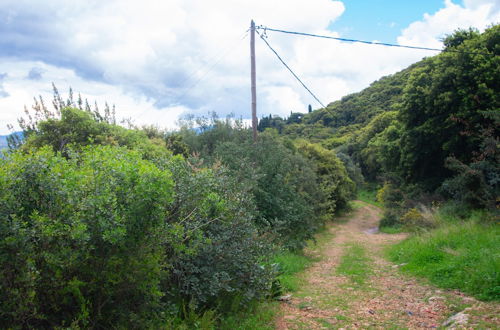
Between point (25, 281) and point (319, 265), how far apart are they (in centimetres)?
978

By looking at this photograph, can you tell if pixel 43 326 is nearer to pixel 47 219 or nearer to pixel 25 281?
pixel 25 281

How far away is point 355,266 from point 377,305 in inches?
162

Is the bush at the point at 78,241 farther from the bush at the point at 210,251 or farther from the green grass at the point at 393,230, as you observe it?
the green grass at the point at 393,230

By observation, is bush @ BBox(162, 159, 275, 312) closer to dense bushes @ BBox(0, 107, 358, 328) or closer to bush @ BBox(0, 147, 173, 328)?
dense bushes @ BBox(0, 107, 358, 328)

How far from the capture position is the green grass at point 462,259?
6309 millimetres

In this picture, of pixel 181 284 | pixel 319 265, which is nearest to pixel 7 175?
pixel 181 284

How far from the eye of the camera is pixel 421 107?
1781 centimetres

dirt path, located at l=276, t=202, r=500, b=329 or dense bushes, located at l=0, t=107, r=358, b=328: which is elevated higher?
dense bushes, located at l=0, t=107, r=358, b=328

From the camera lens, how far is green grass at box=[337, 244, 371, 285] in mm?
9192

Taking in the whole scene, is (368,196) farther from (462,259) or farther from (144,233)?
(144,233)

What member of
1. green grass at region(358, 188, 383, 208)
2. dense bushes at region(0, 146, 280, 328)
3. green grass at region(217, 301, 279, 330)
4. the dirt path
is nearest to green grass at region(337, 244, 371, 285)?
the dirt path

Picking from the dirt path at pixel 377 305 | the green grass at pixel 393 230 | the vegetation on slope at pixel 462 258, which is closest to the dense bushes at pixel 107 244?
the dirt path at pixel 377 305

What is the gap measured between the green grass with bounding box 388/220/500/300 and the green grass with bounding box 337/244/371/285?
995 mm

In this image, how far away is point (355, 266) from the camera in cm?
1074
